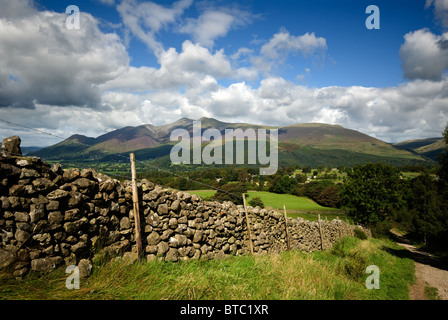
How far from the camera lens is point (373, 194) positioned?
30.7 m

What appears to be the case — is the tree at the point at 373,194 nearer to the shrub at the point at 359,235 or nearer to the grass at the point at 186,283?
the shrub at the point at 359,235

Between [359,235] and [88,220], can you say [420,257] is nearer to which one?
[359,235]

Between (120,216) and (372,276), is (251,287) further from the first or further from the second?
(372,276)

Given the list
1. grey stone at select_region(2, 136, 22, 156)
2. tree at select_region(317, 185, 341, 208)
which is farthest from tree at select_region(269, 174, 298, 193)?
grey stone at select_region(2, 136, 22, 156)

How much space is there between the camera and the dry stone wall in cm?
350

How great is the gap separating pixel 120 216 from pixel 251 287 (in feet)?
11.9

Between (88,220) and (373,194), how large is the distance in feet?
120

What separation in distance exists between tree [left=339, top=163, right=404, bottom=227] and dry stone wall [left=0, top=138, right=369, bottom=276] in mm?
30362

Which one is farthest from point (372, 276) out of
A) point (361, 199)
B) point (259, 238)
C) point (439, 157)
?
point (361, 199)

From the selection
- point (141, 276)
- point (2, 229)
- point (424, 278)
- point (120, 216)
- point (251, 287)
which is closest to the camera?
point (2, 229)

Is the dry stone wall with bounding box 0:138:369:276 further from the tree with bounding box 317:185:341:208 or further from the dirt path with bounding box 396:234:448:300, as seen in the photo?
the tree with bounding box 317:185:341:208

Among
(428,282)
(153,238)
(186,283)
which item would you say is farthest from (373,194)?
(186,283)

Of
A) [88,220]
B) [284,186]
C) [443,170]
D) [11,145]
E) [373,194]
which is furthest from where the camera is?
[284,186]

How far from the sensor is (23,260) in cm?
341
